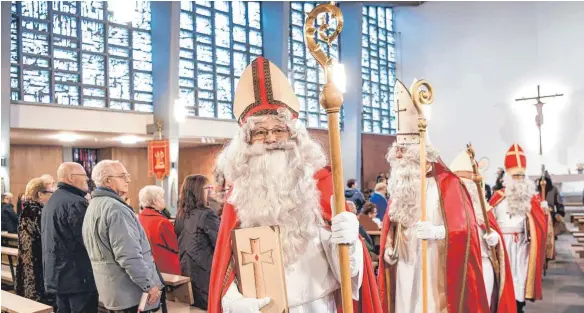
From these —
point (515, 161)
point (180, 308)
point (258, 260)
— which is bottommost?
point (180, 308)

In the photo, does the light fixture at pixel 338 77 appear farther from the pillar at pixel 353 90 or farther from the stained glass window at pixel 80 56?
the pillar at pixel 353 90

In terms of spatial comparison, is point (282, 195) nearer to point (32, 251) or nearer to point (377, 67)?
point (32, 251)

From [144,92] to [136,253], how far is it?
12.1m

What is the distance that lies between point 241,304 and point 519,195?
5849 mm

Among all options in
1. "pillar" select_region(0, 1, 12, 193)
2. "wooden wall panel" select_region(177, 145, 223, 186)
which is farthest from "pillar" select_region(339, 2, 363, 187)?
"pillar" select_region(0, 1, 12, 193)

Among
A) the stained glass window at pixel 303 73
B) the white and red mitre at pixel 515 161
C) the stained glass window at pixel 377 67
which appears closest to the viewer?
the white and red mitre at pixel 515 161

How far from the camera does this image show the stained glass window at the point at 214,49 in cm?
1653

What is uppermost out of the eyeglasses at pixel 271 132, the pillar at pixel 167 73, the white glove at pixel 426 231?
the pillar at pixel 167 73

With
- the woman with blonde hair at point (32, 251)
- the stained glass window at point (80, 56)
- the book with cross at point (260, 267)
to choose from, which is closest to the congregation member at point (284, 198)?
the book with cross at point (260, 267)

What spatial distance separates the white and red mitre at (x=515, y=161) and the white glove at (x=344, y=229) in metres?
5.79

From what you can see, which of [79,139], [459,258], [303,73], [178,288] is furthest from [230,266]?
[303,73]

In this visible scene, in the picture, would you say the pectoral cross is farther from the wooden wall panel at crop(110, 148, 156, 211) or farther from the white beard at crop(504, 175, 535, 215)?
the wooden wall panel at crop(110, 148, 156, 211)

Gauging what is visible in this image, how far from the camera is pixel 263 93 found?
249cm

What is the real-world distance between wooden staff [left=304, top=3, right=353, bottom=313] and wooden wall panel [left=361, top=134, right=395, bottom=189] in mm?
18722
